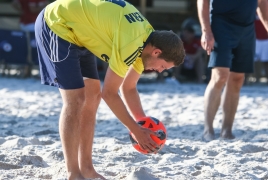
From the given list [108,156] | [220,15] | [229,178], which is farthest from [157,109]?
[229,178]

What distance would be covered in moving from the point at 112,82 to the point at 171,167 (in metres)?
1.25

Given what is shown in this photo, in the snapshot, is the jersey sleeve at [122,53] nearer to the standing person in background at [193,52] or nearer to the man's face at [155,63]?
the man's face at [155,63]

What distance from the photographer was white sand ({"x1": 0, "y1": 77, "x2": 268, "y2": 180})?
4668 mm

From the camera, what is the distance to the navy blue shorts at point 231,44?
6.05 metres

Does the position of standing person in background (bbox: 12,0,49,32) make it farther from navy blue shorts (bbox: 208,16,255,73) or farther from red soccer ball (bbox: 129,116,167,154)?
red soccer ball (bbox: 129,116,167,154)

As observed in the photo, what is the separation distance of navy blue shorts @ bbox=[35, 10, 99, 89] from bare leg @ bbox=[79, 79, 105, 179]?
20 centimetres

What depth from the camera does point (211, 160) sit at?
16.8 ft

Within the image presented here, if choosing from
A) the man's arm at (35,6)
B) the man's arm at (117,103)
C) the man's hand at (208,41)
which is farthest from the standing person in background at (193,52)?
the man's arm at (117,103)

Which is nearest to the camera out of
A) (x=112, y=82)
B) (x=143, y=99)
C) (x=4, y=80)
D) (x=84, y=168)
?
(x=112, y=82)

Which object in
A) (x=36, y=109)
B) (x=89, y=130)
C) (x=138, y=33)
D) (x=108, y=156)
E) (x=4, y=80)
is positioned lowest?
(x=4, y=80)

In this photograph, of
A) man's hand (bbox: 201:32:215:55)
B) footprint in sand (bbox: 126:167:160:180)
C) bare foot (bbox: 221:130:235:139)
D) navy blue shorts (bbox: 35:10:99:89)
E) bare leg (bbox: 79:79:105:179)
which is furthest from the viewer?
bare foot (bbox: 221:130:235:139)

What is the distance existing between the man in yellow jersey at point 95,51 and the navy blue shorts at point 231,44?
1.85 m

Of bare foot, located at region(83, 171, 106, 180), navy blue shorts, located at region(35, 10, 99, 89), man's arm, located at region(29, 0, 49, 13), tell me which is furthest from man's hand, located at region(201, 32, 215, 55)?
man's arm, located at region(29, 0, 49, 13)

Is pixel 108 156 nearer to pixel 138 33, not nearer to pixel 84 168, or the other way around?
pixel 84 168
